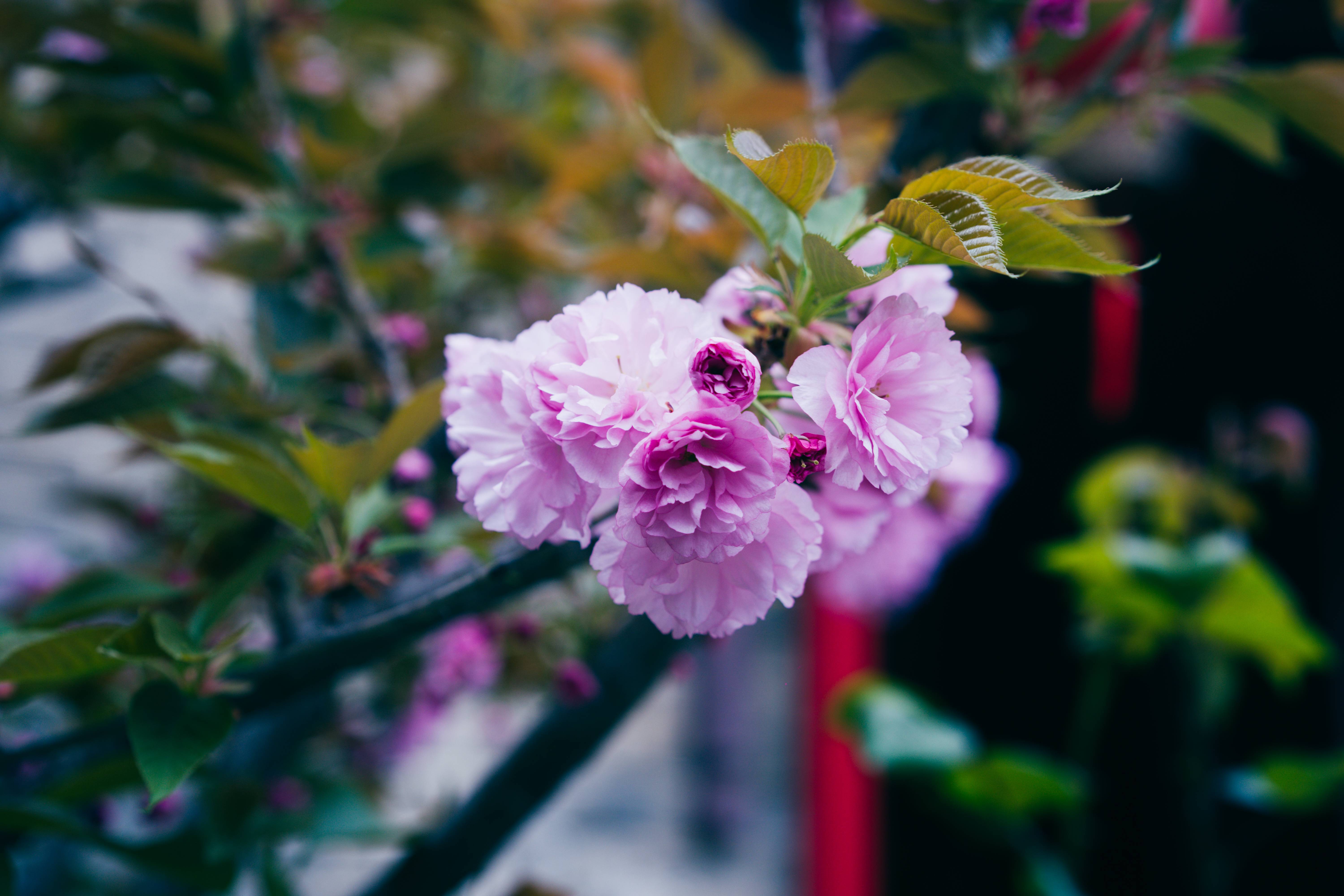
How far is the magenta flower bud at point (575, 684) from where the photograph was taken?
21.0 inches

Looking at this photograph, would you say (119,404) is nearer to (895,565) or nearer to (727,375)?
(727,375)

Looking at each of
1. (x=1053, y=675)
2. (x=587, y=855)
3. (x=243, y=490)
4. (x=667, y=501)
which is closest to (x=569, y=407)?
(x=667, y=501)

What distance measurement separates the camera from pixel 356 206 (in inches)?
28.3

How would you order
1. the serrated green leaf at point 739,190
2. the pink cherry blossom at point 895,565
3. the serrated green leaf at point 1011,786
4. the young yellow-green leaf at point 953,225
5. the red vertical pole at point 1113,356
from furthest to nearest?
the red vertical pole at point 1113,356, the serrated green leaf at point 1011,786, the pink cherry blossom at point 895,565, the serrated green leaf at point 739,190, the young yellow-green leaf at point 953,225

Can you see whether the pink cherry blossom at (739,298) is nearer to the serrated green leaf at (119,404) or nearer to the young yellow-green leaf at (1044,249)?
the young yellow-green leaf at (1044,249)

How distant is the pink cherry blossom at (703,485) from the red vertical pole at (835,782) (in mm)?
1114

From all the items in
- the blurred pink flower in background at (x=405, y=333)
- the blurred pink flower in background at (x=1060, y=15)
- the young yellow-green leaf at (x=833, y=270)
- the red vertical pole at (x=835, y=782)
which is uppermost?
the blurred pink flower in background at (x=1060, y=15)

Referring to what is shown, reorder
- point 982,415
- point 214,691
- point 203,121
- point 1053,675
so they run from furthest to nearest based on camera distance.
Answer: point 1053,675 < point 203,121 < point 982,415 < point 214,691

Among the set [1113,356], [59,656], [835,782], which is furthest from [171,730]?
[1113,356]

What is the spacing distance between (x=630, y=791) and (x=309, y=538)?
3.72 feet

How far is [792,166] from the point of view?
28cm

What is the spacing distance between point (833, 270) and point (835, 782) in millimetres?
1292

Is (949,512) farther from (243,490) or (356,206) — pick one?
(356,206)

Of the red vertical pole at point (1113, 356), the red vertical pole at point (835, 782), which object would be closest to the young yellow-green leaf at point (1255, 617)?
the red vertical pole at point (1113, 356)
